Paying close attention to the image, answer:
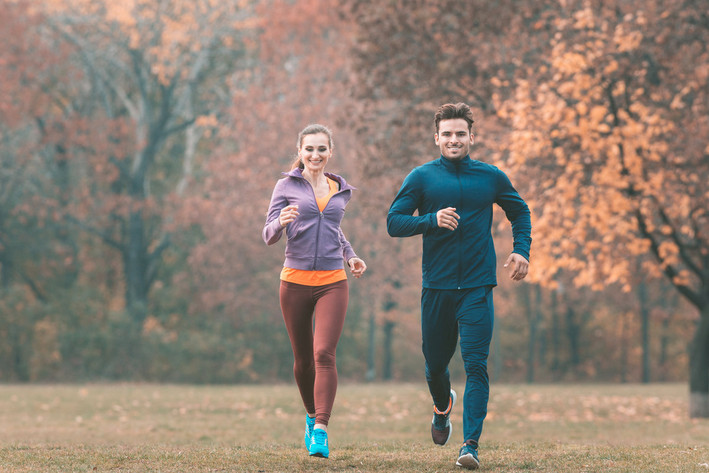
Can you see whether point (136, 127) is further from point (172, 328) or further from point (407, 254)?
point (407, 254)

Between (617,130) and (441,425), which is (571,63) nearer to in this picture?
(617,130)

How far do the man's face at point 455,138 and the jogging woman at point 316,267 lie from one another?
2.90 ft

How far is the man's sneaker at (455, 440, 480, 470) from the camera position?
627 centimetres

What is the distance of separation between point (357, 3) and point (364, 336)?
82.4 feet

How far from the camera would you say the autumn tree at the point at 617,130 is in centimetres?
1456

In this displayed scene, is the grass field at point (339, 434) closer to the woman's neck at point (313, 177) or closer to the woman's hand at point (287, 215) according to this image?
the woman's hand at point (287, 215)

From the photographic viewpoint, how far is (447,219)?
6.27 meters

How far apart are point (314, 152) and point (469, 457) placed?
249 cm

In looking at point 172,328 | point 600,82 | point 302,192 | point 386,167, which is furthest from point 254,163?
point 302,192

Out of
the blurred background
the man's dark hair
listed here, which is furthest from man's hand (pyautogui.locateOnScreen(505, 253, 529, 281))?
the blurred background

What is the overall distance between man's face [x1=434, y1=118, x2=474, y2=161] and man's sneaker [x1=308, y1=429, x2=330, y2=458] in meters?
2.18

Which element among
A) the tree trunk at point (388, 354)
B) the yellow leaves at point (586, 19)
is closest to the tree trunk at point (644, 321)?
the tree trunk at point (388, 354)

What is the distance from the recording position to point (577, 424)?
15.1 metres

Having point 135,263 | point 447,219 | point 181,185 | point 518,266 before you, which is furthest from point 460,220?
point 181,185
